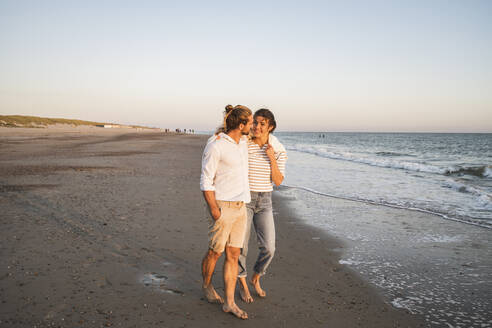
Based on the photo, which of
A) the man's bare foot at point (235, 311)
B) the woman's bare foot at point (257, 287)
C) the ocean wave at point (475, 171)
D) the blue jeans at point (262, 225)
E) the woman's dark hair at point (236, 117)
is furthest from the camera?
the ocean wave at point (475, 171)

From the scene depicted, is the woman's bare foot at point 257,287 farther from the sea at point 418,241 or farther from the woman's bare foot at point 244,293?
the sea at point 418,241

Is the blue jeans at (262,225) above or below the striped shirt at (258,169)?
below

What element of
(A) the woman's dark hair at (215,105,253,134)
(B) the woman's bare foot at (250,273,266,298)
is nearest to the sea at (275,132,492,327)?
(B) the woman's bare foot at (250,273,266,298)

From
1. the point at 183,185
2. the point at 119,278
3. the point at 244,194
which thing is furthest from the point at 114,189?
the point at 244,194

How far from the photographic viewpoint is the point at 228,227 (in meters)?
3.00

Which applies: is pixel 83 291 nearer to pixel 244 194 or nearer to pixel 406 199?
pixel 244 194

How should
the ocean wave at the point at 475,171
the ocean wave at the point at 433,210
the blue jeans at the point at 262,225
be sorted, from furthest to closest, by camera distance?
1. the ocean wave at the point at 475,171
2. the ocean wave at the point at 433,210
3. the blue jeans at the point at 262,225

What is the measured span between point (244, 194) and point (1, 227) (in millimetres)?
4753

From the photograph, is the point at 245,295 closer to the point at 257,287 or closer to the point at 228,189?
the point at 257,287

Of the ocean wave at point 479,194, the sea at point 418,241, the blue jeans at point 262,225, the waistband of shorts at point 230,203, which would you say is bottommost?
the sea at point 418,241

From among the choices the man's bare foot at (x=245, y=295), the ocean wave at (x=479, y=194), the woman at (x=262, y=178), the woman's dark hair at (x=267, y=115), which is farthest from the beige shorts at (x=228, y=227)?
the ocean wave at (x=479, y=194)

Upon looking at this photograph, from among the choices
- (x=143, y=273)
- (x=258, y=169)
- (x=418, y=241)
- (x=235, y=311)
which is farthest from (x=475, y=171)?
(x=143, y=273)

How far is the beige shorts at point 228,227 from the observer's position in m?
2.97

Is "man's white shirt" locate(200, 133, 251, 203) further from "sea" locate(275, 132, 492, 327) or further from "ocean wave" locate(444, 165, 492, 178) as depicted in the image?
"ocean wave" locate(444, 165, 492, 178)
